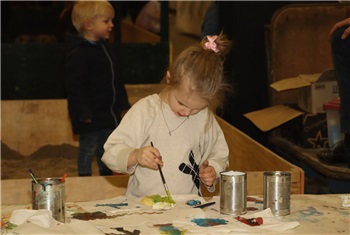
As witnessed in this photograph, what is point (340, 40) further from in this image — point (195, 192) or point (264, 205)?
point (264, 205)

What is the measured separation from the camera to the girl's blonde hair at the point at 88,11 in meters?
4.60

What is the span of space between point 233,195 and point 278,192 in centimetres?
15

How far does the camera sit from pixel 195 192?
115 inches

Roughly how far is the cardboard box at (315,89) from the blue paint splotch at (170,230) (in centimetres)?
269

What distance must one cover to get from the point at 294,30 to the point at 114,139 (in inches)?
106

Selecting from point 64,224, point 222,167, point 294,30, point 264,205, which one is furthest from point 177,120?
point 294,30

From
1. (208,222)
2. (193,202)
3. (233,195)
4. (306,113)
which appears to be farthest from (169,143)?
(306,113)

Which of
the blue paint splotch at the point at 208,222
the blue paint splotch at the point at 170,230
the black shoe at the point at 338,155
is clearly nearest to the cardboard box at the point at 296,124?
the black shoe at the point at 338,155

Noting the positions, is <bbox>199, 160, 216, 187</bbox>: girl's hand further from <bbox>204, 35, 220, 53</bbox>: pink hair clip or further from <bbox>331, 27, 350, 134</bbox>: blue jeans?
<bbox>331, 27, 350, 134</bbox>: blue jeans

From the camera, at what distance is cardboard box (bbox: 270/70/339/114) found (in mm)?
4746

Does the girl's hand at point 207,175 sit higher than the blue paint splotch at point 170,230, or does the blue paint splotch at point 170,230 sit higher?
the girl's hand at point 207,175

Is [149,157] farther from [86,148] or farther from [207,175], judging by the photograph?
[86,148]

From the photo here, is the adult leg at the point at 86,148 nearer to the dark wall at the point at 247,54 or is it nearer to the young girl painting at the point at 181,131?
the dark wall at the point at 247,54

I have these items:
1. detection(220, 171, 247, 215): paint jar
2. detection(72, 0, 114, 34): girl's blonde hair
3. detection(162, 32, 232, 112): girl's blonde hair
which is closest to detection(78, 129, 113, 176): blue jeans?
detection(72, 0, 114, 34): girl's blonde hair
